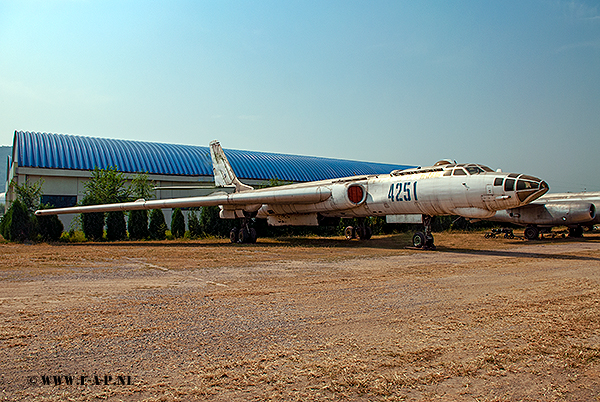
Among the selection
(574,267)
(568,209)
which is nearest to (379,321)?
(574,267)

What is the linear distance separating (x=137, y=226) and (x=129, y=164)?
7595 mm

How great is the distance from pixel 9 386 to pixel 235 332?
1734 millimetres

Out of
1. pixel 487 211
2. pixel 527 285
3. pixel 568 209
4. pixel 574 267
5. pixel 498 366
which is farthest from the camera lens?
pixel 568 209

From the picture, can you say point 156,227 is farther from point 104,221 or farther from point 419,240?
point 419,240

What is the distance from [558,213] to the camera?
19.5 meters

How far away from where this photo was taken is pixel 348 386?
2.77 m

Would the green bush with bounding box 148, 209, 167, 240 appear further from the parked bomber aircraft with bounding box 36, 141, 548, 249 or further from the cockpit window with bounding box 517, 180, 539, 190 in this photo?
the cockpit window with bounding box 517, 180, 539, 190

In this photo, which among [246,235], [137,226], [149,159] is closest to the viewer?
[246,235]

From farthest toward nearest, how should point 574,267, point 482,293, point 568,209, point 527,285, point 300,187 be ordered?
1. point 568,209
2. point 300,187
3. point 574,267
4. point 527,285
5. point 482,293

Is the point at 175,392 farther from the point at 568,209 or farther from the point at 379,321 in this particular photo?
the point at 568,209

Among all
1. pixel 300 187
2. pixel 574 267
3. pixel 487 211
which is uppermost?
pixel 300 187

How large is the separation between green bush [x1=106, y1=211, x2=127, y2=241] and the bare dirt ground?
50.1 ft

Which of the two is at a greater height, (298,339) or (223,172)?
(223,172)

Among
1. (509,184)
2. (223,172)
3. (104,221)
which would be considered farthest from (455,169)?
(104,221)
